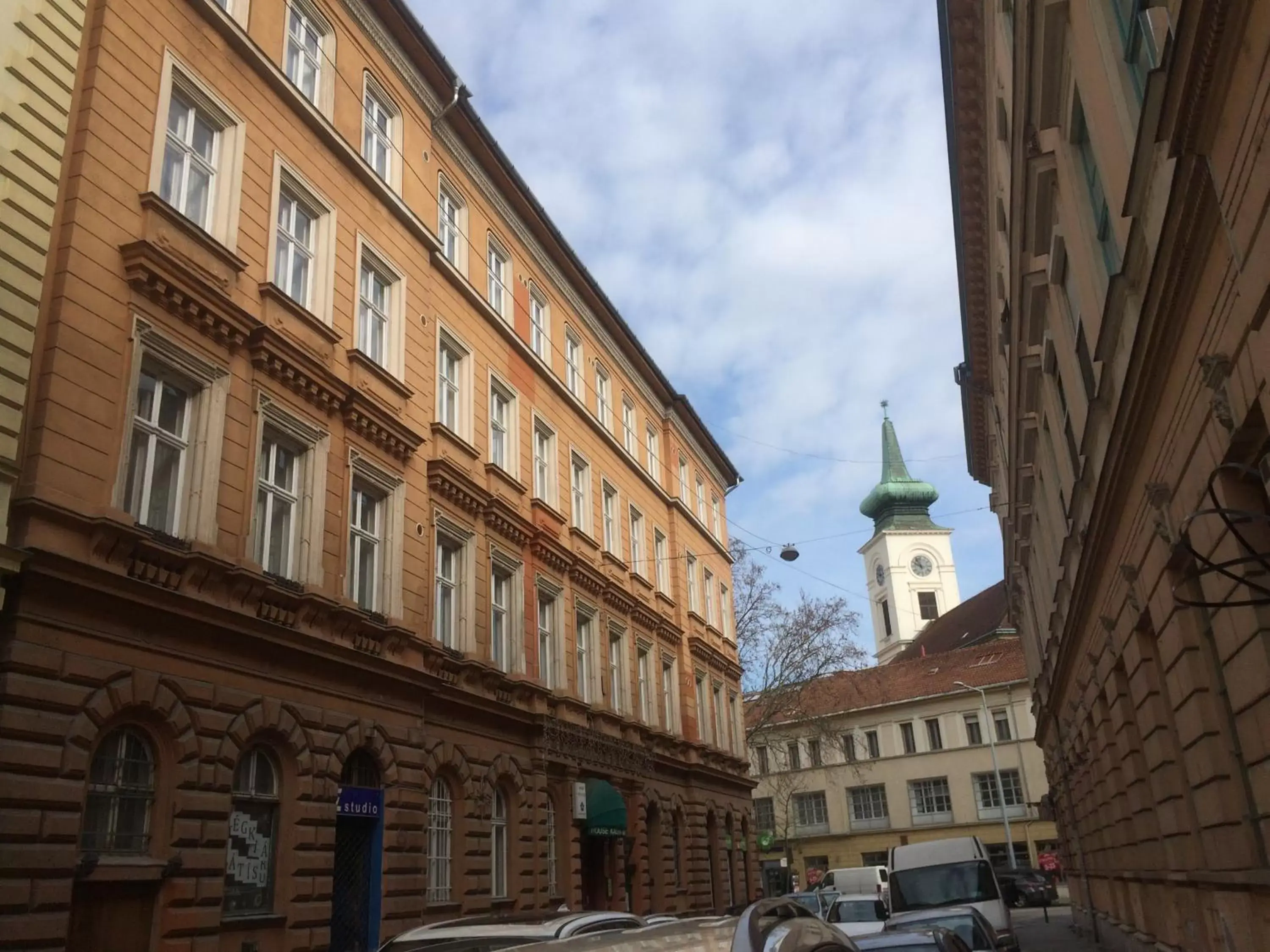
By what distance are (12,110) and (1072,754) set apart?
23.4 metres

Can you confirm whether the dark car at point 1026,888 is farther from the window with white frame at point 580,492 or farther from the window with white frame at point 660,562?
the window with white frame at point 580,492

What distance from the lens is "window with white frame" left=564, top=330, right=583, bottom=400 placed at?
26.3 meters

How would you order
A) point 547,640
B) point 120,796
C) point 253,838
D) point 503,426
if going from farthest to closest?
point 547,640
point 503,426
point 253,838
point 120,796

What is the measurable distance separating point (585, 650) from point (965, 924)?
495 inches

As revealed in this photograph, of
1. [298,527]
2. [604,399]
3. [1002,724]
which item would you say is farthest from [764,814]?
[298,527]

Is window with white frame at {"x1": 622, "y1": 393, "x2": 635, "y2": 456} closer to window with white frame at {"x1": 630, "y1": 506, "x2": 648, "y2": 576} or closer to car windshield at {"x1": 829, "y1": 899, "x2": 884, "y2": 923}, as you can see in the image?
window with white frame at {"x1": 630, "y1": 506, "x2": 648, "y2": 576}

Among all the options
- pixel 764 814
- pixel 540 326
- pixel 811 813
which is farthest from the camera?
A: pixel 764 814

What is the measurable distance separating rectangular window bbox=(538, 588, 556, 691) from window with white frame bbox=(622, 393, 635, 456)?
25.4ft

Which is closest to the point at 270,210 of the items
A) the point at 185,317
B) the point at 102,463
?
the point at 185,317

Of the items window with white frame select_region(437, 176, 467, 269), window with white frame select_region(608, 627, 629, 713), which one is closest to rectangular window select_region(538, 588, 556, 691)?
window with white frame select_region(608, 627, 629, 713)

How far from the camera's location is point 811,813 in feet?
227

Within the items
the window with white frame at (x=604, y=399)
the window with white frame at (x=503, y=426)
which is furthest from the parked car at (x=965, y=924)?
the window with white frame at (x=604, y=399)

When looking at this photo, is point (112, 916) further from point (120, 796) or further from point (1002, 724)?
point (1002, 724)

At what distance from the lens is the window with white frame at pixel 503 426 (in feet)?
71.6
